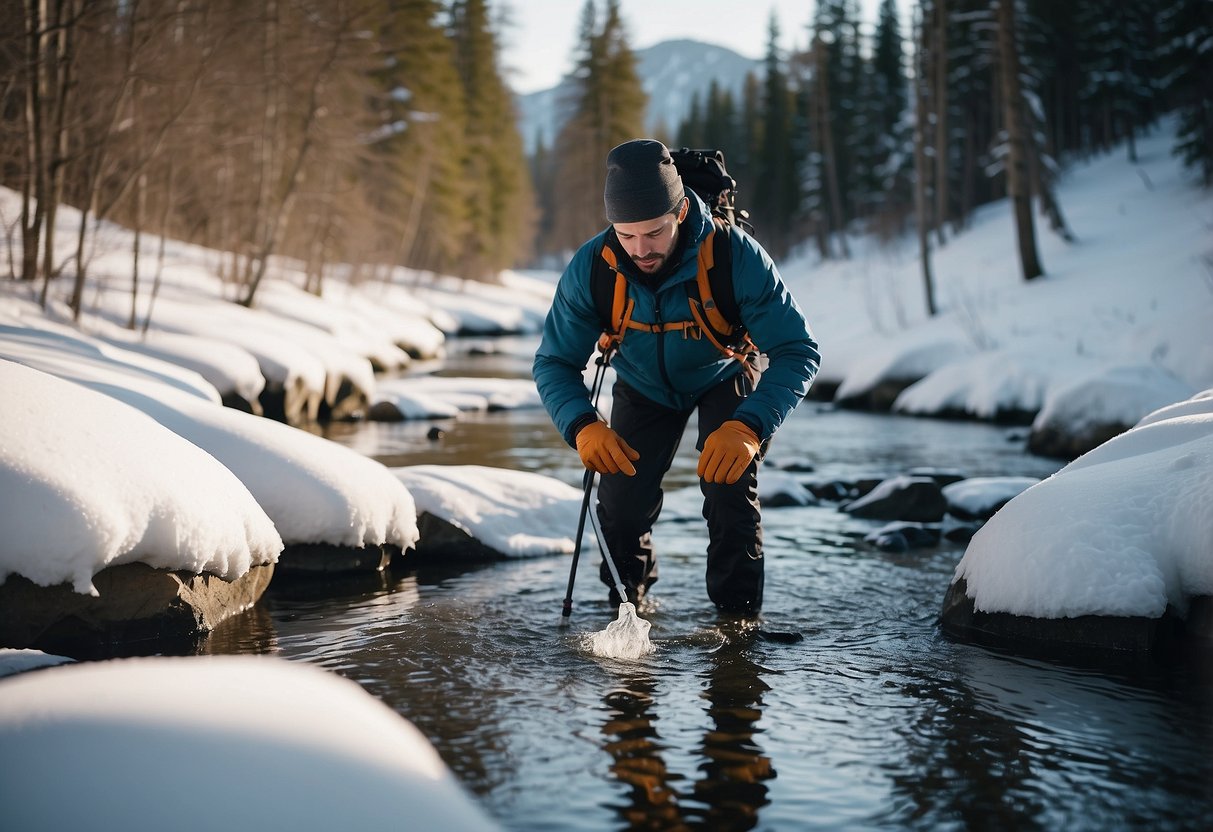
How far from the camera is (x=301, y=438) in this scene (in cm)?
602

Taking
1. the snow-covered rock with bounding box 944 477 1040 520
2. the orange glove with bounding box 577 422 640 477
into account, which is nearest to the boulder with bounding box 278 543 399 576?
the orange glove with bounding box 577 422 640 477

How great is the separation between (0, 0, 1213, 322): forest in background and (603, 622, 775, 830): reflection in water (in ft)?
29.1

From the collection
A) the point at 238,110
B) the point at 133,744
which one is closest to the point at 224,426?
the point at 133,744

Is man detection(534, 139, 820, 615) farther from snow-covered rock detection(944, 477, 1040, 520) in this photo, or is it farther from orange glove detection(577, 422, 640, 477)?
snow-covered rock detection(944, 477, 1040, 520)

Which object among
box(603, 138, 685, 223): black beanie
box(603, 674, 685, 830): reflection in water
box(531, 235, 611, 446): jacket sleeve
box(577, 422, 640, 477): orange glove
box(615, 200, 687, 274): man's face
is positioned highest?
box(603, 138, 685, 223): black beanie

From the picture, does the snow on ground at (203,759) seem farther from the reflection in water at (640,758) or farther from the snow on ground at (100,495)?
the snow on ground at (100,495)

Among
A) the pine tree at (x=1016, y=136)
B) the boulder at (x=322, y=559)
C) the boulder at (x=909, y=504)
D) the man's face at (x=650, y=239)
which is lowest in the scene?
the boulder at (x=322, y=559)

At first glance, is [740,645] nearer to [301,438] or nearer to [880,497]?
[301,438]

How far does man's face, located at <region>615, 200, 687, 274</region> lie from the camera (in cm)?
414

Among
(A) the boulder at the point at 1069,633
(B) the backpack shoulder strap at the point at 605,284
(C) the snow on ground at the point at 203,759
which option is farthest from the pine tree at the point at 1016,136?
(C) the snow on ground at the point at 203,759

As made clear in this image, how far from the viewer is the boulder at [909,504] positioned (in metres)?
7.71

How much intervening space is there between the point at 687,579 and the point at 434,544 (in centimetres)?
159

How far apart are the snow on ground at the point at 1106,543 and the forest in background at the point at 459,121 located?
9164mm

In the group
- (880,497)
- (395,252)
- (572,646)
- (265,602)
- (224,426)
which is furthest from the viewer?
(395,252)
